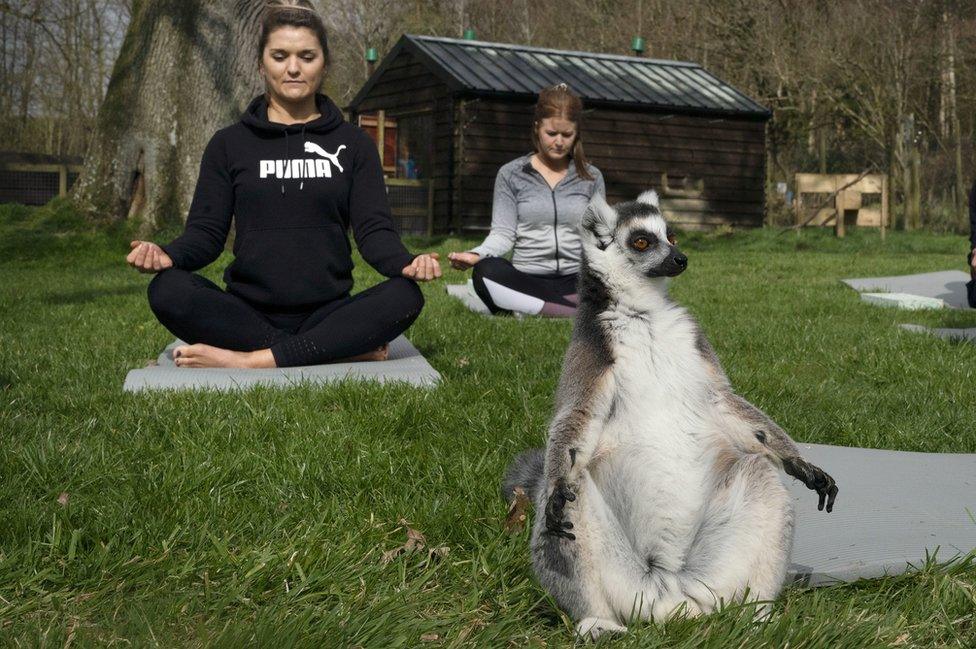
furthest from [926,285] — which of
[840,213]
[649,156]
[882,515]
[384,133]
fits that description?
[384,133]

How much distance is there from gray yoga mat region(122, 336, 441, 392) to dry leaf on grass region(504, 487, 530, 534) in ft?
6.62

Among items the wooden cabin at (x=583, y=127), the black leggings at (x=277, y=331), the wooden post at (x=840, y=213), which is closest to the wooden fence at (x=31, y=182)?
the wooden cabin at (x=583, y=127)

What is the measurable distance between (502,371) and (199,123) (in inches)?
379

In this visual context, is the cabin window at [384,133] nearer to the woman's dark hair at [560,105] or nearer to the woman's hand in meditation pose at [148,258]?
the woman's dark hair at [560,105]

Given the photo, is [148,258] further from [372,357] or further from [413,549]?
[413,549]

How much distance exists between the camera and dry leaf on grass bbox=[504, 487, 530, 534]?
3061 mm

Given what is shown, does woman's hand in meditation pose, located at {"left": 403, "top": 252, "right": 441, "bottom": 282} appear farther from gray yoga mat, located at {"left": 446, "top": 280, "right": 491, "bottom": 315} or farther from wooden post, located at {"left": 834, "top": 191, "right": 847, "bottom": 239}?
wooden post, located at {"left": 834, "top": 191, "right": 847, "bottom": 239}

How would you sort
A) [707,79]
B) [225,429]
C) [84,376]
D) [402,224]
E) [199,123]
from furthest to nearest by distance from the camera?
[707,79], [402,224], [199,123], [84,376], [225,429]

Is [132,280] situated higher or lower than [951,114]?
lower

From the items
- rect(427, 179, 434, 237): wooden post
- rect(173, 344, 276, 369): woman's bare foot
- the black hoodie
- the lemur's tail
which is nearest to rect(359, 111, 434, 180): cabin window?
rect(427, 179, 434, 237): wooden post

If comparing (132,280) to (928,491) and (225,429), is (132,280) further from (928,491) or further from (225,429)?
(928,491)

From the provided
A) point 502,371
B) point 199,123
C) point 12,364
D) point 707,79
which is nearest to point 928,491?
point 502,371

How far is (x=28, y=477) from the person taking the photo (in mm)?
3428

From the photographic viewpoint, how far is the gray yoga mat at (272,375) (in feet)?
16.3
